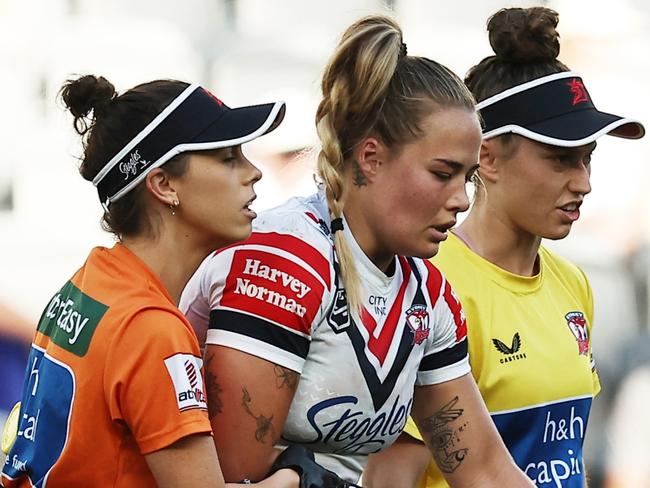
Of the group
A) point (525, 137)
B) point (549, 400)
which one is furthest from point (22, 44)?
point (549, 400)

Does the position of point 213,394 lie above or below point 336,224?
below

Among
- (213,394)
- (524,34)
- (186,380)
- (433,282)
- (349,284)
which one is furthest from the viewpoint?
(524,34)

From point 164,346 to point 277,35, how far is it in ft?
8.61

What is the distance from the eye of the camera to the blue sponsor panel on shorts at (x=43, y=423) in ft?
7.27

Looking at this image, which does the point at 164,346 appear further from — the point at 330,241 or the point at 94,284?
the point at 330,241

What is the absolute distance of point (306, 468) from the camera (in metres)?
2.36

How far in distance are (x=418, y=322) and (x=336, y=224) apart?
24 cm

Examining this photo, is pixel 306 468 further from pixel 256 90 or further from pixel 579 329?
pixel 256 90

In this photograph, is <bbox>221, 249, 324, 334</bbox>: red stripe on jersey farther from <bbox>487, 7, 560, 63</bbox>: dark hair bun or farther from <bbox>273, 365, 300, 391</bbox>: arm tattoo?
<bbox>487, 7, 560, 63</bbox>: dark hair bun

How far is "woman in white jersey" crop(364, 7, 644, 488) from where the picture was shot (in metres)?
2.92

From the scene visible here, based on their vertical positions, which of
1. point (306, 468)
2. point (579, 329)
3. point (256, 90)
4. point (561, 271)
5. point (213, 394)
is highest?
point (256, 90)

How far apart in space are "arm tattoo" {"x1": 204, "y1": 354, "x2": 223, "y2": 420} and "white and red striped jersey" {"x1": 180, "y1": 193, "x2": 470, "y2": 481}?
59 mm

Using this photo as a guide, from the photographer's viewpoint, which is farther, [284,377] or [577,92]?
[577,92]

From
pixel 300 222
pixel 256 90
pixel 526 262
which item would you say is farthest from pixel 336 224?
pixel 256 90
